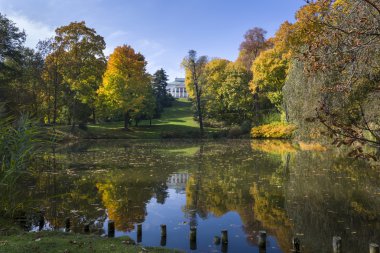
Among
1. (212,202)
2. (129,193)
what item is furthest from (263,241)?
(129,193)

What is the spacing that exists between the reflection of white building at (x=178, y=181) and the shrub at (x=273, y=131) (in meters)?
26.0

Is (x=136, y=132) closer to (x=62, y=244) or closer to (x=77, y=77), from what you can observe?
(x=77, y=77)

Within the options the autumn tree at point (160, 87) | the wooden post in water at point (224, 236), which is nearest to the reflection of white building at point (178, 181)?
the wooden post in water at point (224, 236)

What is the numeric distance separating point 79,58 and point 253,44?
2593 centimetres

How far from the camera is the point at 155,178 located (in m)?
15.2

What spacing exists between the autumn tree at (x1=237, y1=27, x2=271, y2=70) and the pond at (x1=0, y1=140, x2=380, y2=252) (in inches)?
1386

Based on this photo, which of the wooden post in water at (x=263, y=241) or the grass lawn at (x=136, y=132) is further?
the grass lawn at (x=136, y=132)

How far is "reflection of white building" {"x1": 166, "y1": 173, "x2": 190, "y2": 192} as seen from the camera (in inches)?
526

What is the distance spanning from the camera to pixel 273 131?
40938mm

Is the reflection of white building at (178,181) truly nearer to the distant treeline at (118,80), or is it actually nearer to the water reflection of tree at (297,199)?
the water reflection of tree at (297,199)

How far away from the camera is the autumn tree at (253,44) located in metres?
50.4

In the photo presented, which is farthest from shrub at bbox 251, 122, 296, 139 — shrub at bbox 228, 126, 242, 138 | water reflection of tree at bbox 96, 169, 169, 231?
water reflection of tree at bbox 96, 169, 169, 231

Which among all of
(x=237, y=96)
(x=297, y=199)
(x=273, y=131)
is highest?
(x=237, y=96)

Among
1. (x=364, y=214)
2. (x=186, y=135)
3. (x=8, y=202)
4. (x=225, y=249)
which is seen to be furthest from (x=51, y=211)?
(x=186, y=135)
